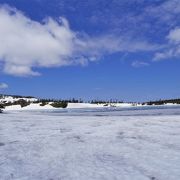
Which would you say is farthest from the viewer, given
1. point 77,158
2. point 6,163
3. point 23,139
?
point 23,139

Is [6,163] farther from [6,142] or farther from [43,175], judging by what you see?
[6,142]

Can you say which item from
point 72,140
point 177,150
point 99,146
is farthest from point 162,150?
point 72,140

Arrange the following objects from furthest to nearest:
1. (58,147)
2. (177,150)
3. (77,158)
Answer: (58,147)
(177,150)
(77,158)

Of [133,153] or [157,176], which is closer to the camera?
[157,176]

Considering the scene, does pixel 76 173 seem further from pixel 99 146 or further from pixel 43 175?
pixel 99 146

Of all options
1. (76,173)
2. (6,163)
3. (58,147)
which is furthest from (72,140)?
(76,173)

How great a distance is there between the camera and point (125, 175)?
20.9ft

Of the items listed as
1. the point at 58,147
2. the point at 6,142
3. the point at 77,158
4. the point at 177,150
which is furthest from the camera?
the point at 6,142

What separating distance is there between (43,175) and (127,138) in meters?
5.42

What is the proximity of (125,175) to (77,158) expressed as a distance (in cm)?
194

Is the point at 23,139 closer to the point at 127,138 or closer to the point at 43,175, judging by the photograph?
the point at 127,138

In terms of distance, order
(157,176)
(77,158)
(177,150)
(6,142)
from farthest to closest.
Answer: (6,142)
(177,150)
(77,158)
(157,176)

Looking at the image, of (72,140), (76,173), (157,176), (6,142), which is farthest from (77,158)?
(6,142)

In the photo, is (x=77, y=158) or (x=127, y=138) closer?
(x=77, y=158)
